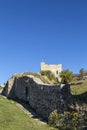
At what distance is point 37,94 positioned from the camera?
42.4 metres

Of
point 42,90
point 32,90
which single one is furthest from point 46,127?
point 32,90

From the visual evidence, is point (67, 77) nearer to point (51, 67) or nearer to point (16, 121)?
point (51, 67)

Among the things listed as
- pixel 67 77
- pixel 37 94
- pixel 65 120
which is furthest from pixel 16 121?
pixel 67 77

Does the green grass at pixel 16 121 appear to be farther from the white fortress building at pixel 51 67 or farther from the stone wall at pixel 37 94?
the white fortress building at pixel 51 67

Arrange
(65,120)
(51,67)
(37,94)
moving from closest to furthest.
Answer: (65,120) → (37,94) → (51,67)

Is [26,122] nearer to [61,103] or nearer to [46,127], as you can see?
[46,127]

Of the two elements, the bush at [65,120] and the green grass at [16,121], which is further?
the bush at [65,120]

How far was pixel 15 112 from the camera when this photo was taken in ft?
124

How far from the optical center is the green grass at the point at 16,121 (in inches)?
1209

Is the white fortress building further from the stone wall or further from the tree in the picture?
the stone wall

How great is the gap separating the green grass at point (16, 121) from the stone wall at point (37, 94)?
2.31 m

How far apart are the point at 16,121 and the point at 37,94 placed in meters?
9.59

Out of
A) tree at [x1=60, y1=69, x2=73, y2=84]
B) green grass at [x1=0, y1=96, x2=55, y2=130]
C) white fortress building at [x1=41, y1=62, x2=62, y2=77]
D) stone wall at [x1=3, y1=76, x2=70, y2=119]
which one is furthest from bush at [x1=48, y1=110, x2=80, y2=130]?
white fortress building at [x1=41, y1=62, x2=62, y2=77]

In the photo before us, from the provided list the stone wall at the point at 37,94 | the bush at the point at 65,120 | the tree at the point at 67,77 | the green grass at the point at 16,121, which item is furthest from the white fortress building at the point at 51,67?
the bush at the point at 65,120
